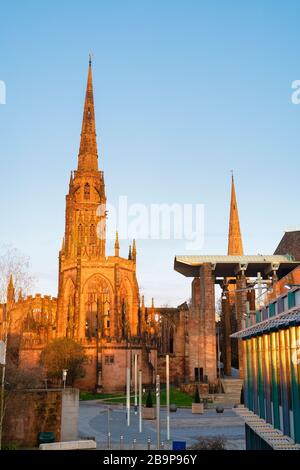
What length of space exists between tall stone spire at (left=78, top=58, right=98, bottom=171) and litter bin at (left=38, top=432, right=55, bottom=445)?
68.2m

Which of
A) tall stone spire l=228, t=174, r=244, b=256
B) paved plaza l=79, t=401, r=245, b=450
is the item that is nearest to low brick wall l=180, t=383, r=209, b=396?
paved plaza l=79, t=401, r=245, b=450

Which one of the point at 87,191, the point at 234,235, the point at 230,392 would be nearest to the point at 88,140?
the point at 87,191

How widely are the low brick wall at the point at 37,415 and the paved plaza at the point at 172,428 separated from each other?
2.14 m

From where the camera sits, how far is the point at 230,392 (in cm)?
5400

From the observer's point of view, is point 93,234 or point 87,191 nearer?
point 93,234

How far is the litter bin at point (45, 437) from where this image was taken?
88.3 feet

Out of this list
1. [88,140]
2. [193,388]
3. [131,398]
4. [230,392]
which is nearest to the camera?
[230,392]

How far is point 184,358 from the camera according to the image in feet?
250

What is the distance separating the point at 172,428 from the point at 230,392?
2096cm

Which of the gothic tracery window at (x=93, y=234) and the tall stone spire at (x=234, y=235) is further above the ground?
the tall stone spire at (x=234, y=235)

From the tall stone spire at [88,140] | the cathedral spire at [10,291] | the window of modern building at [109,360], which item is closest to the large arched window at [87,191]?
the tall stone spire at [88,140]

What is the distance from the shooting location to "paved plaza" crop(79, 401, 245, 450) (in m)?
28.4

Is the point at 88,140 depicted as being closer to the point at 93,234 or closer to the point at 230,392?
the point at 93,234

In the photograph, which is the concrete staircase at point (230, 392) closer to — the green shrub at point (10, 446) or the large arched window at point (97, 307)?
the large arched window at point (97, 307)
